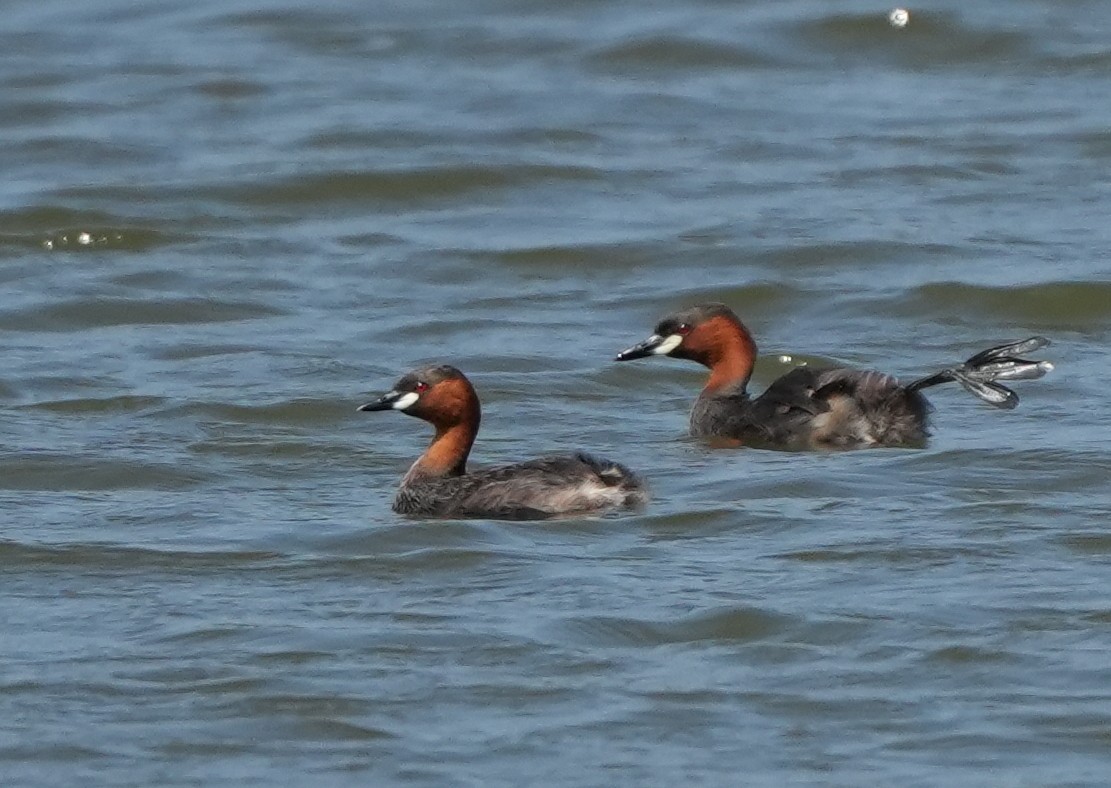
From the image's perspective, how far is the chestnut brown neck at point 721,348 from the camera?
37.2ft

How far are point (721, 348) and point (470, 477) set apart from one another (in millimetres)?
2297

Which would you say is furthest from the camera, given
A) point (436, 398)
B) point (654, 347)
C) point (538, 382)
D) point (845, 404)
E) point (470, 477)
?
point (538, 382)

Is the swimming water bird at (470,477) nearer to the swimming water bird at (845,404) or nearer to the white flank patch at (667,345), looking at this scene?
the swimming water bird at (845,404)

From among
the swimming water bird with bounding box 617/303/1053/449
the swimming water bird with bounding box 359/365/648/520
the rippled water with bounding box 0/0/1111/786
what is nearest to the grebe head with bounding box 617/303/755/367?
the swimming water bird with bounding box 617/303/1053/449

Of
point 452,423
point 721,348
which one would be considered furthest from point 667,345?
point 452,423

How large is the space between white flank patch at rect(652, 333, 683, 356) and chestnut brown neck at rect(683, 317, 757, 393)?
0.11ft

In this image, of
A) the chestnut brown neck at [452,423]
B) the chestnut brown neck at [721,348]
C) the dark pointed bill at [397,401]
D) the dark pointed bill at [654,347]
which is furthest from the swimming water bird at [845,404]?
the dark pointed bill at [397,401]

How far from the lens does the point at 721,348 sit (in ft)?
37.3

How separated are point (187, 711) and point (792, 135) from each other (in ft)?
34.8

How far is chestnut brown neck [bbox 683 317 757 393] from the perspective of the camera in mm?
11328

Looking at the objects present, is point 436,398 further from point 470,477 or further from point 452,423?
point 470,477

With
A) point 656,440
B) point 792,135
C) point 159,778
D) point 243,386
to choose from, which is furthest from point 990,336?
point 159,778

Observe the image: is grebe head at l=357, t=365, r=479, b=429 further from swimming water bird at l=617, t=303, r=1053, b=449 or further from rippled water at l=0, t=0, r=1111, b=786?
swimming water bird at l=617, t=303, r=1053, b=449

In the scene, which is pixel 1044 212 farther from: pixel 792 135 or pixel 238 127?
pixel 238 127
